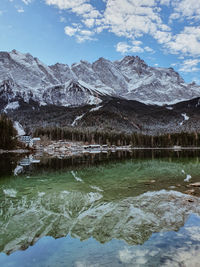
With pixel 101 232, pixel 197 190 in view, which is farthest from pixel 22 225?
pixel 197 190

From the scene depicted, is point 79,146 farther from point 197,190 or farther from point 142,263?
point 142,263

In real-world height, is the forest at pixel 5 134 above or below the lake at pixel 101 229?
above

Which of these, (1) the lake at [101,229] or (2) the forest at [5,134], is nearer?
(1) the lake at [101,229]

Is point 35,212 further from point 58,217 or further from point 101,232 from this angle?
point 101,232

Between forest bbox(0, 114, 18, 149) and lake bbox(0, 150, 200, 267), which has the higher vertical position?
forest bbox(0, 114, 18, 149)

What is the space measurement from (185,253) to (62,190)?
16.5 meters

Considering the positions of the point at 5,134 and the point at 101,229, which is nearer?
the point at 101,229

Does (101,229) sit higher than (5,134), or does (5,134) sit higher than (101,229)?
(5,134)

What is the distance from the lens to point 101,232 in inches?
530

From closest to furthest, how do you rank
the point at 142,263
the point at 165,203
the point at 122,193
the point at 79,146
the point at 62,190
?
1. the point at 142,263
2. the point at 165,203
3. the point at 122,193
4. the point at 62,190
5. the point at 79,146

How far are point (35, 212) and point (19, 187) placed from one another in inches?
436

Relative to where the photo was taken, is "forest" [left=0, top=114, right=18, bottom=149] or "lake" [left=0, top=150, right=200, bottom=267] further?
"forest" [left=0, top=114, right=18, bottom=149]

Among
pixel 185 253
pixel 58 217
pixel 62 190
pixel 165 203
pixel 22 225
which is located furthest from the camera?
pixel 62 190

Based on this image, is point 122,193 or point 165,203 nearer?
point 165,203
